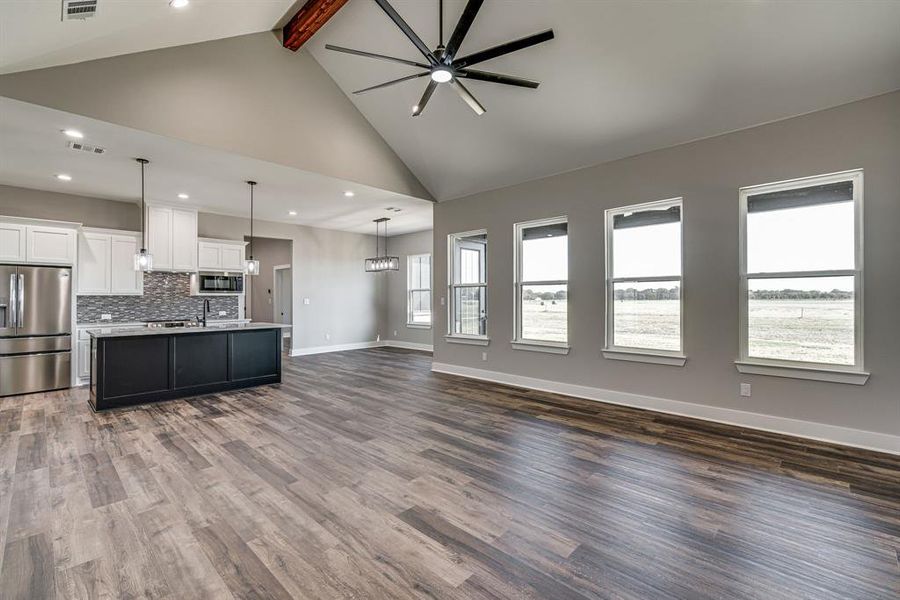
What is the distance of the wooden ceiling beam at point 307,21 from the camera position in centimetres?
423

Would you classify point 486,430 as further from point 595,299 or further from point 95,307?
point 95,307

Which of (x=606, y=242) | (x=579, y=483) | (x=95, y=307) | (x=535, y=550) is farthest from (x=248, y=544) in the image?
(x=95, y=307)

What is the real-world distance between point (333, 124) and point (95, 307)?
4.83m

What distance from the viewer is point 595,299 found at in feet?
16.6

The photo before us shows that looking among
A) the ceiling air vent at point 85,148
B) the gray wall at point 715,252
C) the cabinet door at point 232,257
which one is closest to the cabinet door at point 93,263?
the cabinet door at point 232,257

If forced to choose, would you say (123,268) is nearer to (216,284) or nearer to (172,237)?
(172,237)

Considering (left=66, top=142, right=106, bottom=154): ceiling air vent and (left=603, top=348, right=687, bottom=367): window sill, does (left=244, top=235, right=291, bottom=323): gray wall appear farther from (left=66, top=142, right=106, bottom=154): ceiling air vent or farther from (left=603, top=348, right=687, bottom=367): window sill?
(left=603, top=348, right=687, bottom=367): window sill

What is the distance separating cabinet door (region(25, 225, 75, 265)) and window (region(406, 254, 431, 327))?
20.0ft

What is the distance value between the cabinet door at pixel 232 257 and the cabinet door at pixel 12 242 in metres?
2.59

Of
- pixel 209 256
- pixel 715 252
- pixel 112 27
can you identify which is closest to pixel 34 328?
pixel 209 256

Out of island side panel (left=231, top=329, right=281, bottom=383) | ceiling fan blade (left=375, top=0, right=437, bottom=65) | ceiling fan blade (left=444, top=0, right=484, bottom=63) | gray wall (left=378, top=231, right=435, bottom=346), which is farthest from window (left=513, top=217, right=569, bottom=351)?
gray wall (left=378, top=231, right=435, bottom=346)

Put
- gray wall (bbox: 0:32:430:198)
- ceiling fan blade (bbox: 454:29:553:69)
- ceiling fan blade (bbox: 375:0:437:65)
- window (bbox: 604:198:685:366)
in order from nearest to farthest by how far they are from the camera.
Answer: ceiling fan blade (bbox: 375:0:437:65) → ceiling fan blade (bbox: 454:29:553:69) → gray wall (bbox: 0:32:430:198) → window (bbox: 604:198:685:366)

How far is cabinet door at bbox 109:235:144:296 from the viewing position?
20.7 ft

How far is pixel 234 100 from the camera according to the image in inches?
180
